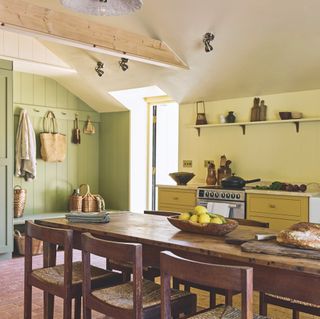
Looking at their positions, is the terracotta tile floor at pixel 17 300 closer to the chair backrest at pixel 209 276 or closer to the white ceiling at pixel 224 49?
the chair backrest at pixel 209 276

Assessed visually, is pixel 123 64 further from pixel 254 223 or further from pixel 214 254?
pixel 214 254

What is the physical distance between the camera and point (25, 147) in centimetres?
591

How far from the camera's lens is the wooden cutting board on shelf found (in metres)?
2.17

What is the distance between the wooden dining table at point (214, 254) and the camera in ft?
5.67

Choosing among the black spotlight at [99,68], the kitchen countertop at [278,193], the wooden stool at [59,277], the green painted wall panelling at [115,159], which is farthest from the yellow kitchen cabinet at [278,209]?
the green painted wall panelling at [115,159]

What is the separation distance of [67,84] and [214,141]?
243 centimetres

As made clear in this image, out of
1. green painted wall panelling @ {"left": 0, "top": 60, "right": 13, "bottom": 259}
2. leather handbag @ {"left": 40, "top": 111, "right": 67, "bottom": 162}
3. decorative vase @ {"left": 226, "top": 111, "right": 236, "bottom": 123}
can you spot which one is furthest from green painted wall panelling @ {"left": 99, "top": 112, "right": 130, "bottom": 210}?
green painted wall panelling @ {"left": 0, "top": 60, "right": 13, "bottom": 259}

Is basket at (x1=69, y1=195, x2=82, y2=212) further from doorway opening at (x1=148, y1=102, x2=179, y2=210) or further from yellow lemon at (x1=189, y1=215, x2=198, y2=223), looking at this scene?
yellow lemon at (x1=189, y1=215, x2=198, y2=223)

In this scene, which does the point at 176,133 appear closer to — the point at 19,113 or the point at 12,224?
the point at 19,113

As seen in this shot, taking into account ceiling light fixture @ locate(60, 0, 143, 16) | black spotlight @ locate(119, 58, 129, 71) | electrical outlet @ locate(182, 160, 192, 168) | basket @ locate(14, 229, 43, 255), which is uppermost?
black spotlight @ locate(119, 58, 129, 71)

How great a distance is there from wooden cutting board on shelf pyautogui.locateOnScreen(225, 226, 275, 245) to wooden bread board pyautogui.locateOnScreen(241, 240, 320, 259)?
116 mm

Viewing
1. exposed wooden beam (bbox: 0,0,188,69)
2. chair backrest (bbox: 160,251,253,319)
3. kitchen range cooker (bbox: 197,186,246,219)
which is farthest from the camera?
kitchen range cooker (bbox: 197,186,246,219)

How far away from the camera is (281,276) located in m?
1.79

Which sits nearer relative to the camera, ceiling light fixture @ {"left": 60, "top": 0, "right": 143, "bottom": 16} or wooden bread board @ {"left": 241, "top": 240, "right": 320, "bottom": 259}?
wooden bread board @ {"left": 241, "top": 240, "right": 320, "bottom": 259}
